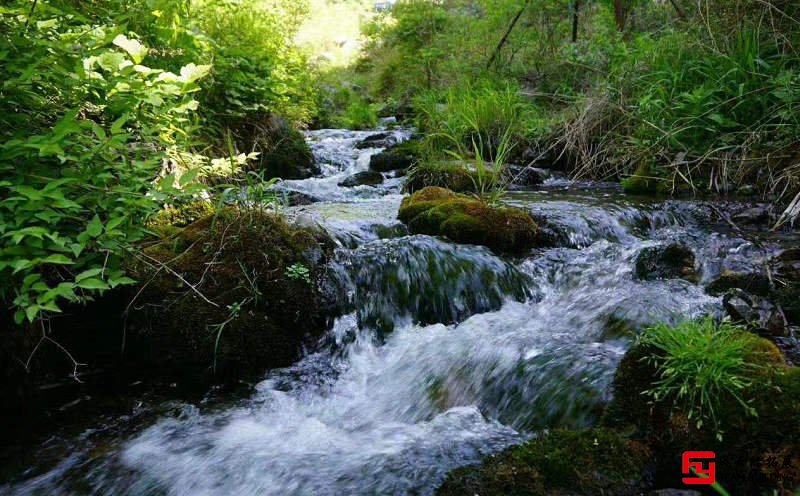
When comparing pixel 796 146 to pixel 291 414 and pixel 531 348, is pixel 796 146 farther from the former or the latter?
pixel 291 414

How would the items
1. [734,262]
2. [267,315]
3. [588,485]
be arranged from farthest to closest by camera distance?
[734,262] < [267,315] < [588,485]

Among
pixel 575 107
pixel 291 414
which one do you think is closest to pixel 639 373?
pixel 291 414

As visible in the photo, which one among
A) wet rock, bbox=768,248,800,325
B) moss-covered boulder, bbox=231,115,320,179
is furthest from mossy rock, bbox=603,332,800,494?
moss-covered boulder, bbox=231,115,320,179

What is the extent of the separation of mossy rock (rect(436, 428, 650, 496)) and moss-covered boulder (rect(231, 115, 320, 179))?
196 inches

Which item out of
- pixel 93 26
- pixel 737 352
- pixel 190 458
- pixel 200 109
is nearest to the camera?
pixel 737 352

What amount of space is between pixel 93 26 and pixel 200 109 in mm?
2872

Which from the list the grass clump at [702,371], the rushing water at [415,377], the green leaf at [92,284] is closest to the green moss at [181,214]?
the rushing water at [415,377]

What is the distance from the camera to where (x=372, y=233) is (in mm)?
4402

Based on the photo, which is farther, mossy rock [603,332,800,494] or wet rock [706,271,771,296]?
wet rock [706,271,771,296]

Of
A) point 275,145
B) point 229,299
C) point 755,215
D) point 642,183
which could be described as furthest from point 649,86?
point 229,299

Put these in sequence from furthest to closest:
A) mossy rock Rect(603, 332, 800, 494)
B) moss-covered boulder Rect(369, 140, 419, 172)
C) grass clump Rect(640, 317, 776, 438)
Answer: moss-covered boulder Rect(369, 140, 419, 172) → grass clump Rect(640, 317, 776, 438) → mossy rock Rect(603, 332, 800, 494)

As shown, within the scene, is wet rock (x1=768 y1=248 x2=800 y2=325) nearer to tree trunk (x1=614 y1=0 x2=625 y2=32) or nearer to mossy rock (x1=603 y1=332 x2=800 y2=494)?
mossy rock (x1=603 y1=332 x2=800 y2=494)

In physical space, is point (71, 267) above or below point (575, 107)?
below

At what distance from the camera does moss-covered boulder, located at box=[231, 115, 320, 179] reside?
621cm
